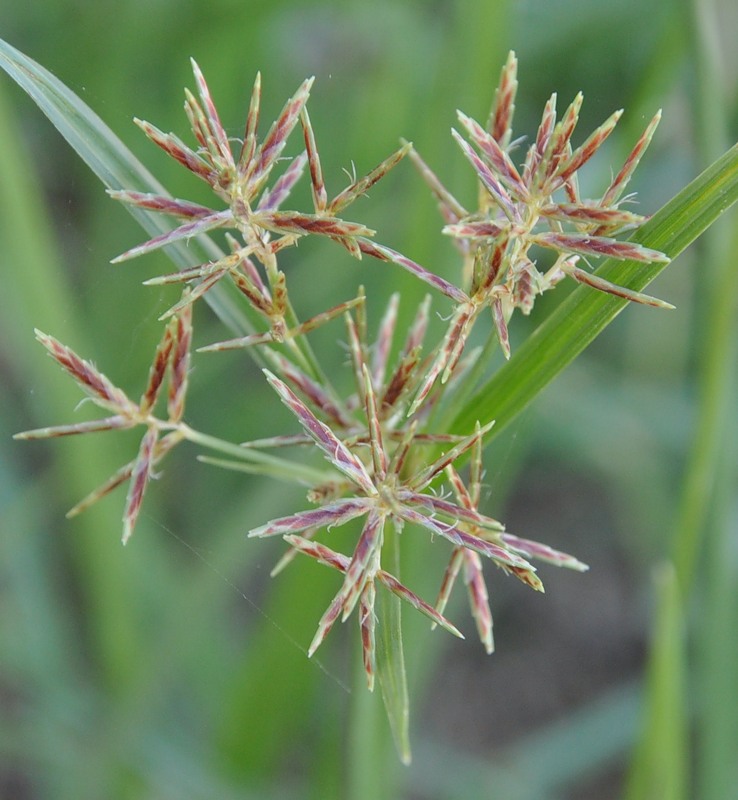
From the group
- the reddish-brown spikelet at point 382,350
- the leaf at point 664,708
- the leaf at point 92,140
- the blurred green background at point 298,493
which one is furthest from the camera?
the blurred green background at point 298,493

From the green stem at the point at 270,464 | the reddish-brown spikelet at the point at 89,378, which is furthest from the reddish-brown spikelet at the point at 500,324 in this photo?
the reddish-brown spikelet at the point at 89,378

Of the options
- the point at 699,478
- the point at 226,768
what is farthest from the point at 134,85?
the point at 699,478

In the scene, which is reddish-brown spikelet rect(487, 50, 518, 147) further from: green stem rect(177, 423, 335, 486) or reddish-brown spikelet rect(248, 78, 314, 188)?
green stem rect(177, 423, 335, 486)

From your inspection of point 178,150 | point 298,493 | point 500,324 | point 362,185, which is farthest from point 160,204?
point 298,493

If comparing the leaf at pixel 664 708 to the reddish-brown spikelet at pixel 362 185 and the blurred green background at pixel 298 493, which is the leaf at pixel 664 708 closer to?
the blurred green background at pixel 298 493

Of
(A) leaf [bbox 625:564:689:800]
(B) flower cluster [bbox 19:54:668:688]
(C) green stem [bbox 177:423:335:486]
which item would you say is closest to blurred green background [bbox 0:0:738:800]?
(A) leaf [bbox 625:564:689:800]

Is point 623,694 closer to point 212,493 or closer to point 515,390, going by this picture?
point 212,493

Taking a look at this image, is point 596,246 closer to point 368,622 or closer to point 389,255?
point 389,255
